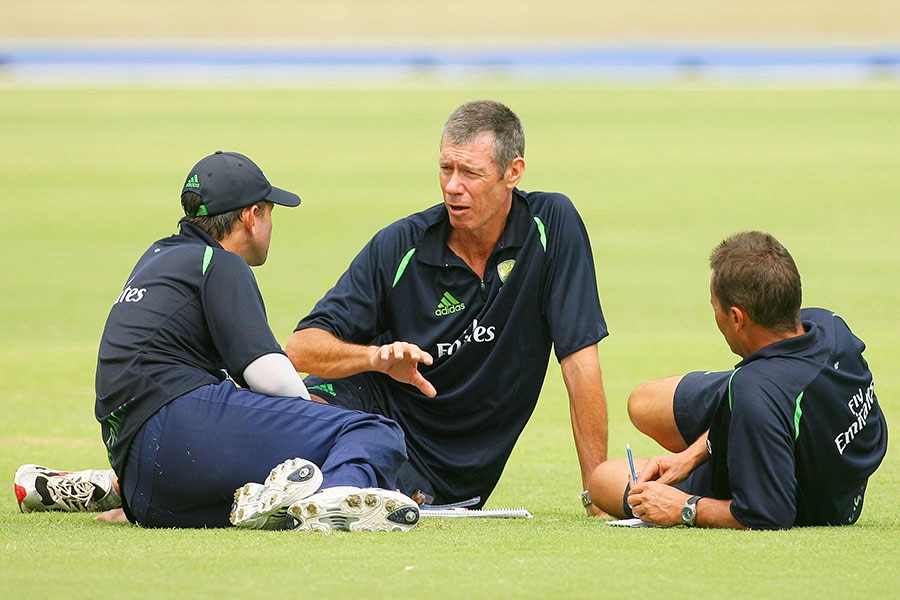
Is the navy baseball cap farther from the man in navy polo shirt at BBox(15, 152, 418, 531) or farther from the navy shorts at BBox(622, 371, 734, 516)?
the navy shorts at BBox(622, 371, 734, 516)

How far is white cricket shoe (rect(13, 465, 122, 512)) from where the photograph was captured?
567 cm

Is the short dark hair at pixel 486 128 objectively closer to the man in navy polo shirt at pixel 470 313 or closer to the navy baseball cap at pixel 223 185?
the man in navy polo shirt at pixel 470 313

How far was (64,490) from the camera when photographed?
5.70 meters

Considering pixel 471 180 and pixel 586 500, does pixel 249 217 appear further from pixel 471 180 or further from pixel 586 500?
pixel 586 500

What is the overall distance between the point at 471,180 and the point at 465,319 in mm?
605

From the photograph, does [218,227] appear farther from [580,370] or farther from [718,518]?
[718,518]

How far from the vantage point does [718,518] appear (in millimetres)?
4973

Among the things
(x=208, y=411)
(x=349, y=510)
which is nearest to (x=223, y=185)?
(x=208, y=411)

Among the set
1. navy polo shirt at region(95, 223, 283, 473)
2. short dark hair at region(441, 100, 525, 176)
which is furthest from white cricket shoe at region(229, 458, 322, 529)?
short dark hair at region(441, 100, 525, 176)

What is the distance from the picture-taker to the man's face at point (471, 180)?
19.6 feet

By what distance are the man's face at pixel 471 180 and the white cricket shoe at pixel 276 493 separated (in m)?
1.58

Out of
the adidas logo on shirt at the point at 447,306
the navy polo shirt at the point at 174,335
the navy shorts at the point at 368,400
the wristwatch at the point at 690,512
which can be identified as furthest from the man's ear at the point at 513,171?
the wristwatch at the point at 690,512

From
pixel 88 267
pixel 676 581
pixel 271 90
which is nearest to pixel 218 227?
pixel 676 581

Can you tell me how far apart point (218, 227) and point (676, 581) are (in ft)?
7.75
